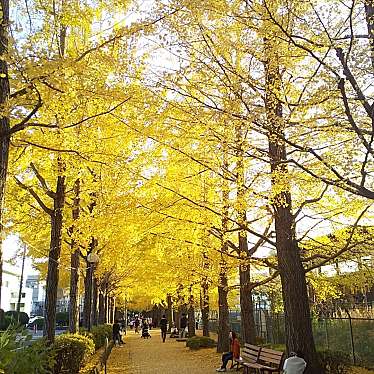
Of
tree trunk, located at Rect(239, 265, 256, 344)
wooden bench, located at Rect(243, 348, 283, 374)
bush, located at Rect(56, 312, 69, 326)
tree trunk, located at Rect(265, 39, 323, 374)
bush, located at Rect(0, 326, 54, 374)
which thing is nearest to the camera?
bush, located at Rect(0, 326, 54, 374)

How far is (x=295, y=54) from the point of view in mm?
Answer: 6145

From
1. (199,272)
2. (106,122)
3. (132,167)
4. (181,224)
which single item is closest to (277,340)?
(199,272)

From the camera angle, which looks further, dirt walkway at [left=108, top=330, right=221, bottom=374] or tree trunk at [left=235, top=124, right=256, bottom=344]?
dirt walkway at [left=108, top=330, right=221, bottom=374]

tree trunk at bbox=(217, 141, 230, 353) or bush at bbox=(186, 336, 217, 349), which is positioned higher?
tree trunk at bbox=(217, 141, 230, 353)

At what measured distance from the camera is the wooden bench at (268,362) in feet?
28.5

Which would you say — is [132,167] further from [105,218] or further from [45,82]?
[45,82]

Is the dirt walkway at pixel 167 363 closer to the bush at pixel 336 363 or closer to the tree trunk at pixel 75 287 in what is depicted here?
the tree trunk at pixel 75 287

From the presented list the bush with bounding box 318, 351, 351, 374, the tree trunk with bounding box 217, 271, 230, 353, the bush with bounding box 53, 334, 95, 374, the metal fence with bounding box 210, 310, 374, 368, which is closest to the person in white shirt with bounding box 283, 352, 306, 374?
the bush with bounding box 318, 351, 351, 374

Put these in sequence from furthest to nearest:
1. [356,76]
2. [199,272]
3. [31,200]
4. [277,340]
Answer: [277,340] → [199,272] → [31,200] → [356,76]

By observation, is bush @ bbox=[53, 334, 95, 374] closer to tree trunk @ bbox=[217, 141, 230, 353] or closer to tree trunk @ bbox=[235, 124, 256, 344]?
tree trunk @ bbox=[217, 141, 230, 353]

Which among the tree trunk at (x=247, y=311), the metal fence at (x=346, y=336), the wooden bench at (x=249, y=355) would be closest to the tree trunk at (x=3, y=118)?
the wooden bench at (x=249, y=355)

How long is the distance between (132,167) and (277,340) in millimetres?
11454

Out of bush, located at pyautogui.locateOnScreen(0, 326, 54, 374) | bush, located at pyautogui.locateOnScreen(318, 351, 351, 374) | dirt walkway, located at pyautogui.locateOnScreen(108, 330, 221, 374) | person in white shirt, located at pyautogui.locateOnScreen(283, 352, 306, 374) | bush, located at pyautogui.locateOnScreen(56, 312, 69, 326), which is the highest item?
bush, located at pyautogui.locateOnScreen(56, 312, 69, 326)

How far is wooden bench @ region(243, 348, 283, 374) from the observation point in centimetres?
868
